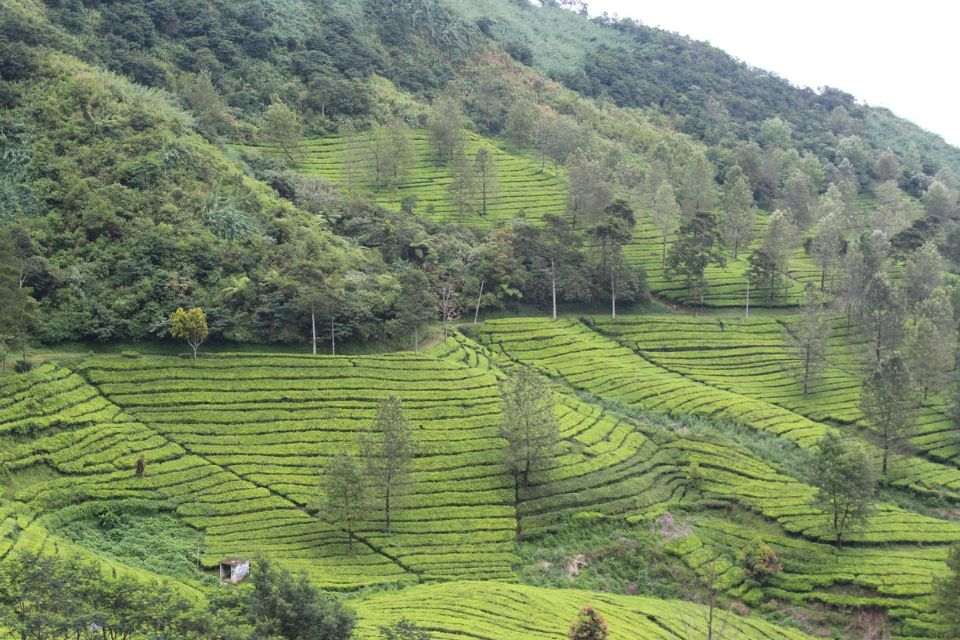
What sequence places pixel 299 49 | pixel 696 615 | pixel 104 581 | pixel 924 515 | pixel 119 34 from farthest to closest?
pixel 299 49 < pixel 119 34 < pixel 924 515 < pixel 696 615 < pixel 104 581

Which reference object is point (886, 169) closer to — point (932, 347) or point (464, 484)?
point (932, 347)

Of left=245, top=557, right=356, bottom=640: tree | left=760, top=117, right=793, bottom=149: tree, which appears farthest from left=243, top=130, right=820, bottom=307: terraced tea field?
left=245, top=557, right=356, bottom=640: tree

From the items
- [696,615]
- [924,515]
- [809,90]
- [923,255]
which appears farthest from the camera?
[809,90]

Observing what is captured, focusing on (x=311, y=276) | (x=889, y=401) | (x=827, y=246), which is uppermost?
(x=827, y=246)

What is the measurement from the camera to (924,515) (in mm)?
59531

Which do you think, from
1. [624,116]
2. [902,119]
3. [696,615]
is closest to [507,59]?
[624,116]

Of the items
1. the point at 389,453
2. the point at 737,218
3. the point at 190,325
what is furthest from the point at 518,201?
the point at 389,453

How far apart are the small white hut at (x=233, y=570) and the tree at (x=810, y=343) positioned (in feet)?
143

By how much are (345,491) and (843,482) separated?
26.4 meters

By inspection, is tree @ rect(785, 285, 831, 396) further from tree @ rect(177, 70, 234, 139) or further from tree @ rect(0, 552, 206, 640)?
tree @ rect(177, 70, 234, 139)

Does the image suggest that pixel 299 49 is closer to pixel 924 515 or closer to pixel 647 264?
pixel 647 264

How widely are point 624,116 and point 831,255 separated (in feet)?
173

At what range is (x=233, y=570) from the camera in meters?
46.7

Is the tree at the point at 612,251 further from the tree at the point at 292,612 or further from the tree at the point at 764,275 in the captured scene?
the tree at the point at 292,612
